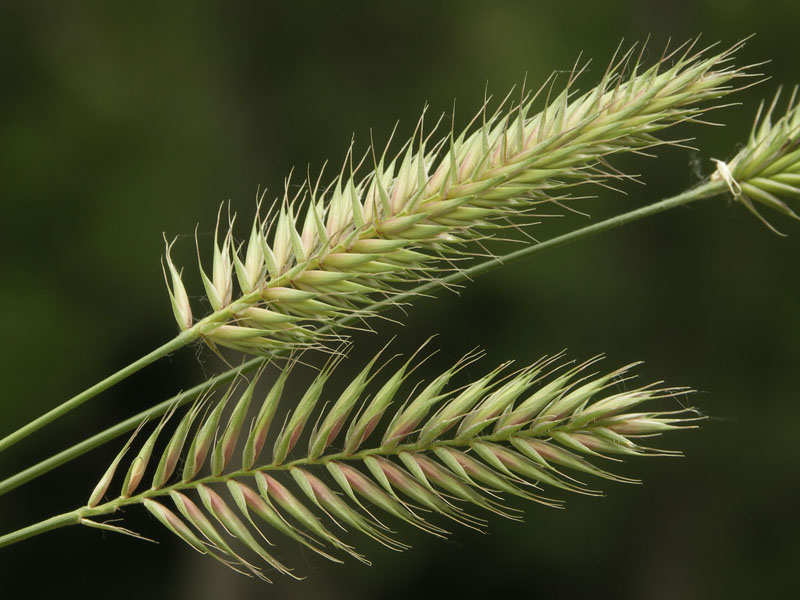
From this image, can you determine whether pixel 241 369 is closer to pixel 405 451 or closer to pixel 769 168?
pixel 405 451

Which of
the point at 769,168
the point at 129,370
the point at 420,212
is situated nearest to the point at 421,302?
the point at 769,168

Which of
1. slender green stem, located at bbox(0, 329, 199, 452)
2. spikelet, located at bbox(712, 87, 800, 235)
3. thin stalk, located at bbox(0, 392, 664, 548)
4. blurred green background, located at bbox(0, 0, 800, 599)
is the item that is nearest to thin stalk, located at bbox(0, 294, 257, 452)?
slender green stem, located at bbox(0, 329, 199, 452)

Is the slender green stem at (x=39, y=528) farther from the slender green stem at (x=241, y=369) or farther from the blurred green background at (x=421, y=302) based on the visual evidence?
the blurred green background at (x=421, y=302)

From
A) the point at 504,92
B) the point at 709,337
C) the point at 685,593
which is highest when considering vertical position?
the point at 504,92

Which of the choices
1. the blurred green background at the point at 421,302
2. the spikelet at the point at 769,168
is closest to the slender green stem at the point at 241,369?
the spikelet at the point at 769,168

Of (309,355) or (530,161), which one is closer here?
Result: (530,161)

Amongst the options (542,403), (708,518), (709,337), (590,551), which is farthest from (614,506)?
(542,403)

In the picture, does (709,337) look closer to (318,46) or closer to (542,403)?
(318,46)
